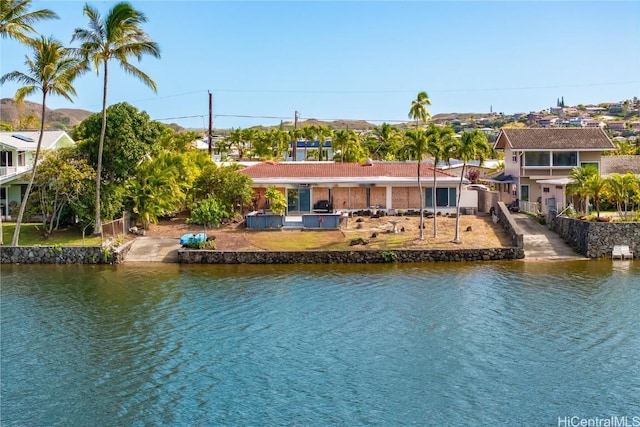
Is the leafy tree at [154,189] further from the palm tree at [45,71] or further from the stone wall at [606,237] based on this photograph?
the stone wall at [606,237]

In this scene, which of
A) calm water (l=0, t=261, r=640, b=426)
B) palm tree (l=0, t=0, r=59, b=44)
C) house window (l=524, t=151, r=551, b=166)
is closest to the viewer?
calm water (l=0, t=261, r=640, b=426)

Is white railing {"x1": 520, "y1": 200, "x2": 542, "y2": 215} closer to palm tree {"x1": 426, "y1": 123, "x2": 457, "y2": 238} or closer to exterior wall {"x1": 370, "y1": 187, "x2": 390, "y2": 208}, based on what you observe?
exterior wall {"x1": 370, "y1": 187, "x2": 390, "y2": 208}

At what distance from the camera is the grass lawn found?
41.9 meters

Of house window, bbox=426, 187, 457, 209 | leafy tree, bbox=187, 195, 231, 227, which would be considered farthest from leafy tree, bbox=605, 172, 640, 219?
leafy tree, bbox=187, 195, 231, 227

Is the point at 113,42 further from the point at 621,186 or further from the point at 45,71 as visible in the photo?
the point at 621,186

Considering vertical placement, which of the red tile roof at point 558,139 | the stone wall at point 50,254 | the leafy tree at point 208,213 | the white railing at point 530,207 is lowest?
the stone wall at point 50,254

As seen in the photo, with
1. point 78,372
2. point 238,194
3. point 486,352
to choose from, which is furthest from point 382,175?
point 78,372

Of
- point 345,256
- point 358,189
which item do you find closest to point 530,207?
point 358,189

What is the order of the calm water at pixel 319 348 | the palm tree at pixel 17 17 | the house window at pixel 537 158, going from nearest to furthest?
the calm water at pixel 319 348 → the palm tree at pixel 17 17 → the house window at pixel 537 158

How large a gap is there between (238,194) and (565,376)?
1190 inches

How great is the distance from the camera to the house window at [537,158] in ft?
177

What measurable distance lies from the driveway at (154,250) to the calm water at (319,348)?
14.4 ft

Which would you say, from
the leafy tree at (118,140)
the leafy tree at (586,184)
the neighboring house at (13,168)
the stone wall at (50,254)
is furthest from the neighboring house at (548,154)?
the neighboring house at (13,168)

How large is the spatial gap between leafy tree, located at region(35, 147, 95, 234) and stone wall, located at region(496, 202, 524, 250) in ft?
85.1
